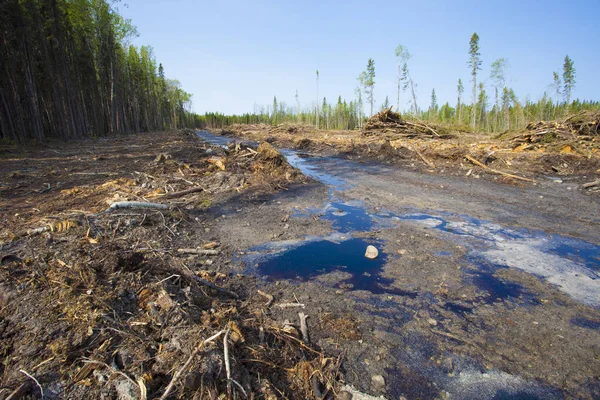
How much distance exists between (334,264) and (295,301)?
3.83 ft

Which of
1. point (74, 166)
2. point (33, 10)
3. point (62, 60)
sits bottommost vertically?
point (74, 166)

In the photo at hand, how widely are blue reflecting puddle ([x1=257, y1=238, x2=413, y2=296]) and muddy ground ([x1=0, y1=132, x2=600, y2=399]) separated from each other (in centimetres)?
3

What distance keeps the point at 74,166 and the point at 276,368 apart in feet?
42.4

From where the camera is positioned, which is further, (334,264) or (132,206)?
(132,206)

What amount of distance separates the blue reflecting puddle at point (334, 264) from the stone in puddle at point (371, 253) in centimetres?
6

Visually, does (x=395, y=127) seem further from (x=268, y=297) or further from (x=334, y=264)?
(x=268, y=297)

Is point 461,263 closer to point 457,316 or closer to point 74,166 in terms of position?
point 457,316

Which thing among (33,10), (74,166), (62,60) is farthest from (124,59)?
(74,166)

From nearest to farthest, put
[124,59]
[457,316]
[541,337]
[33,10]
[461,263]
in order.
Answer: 1. [541,337]
2. [457,316]
3. [461,263]
4. [33,10]
5. [124,59]

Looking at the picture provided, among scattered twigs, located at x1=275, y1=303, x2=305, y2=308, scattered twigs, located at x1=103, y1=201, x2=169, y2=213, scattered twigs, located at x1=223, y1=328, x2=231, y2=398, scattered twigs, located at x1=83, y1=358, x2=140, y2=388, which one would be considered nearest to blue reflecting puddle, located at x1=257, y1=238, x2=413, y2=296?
scattered twigs, located at x1=275, y1=303, x2=305, y2=308

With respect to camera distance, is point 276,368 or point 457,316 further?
point 457,316

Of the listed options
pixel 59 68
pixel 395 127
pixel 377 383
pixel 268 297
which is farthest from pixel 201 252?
pixel 59 68

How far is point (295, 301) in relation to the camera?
10.8 feet

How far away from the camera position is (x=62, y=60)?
76.6ft
